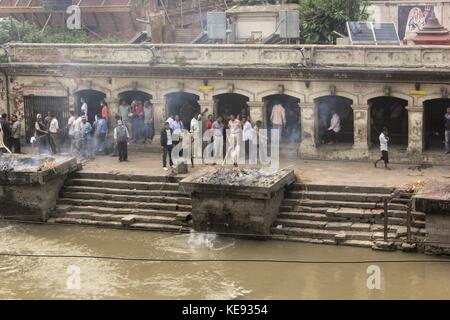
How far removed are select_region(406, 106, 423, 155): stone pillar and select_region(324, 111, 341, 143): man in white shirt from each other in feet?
8.38

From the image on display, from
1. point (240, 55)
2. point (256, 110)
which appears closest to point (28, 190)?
point (256, 110)

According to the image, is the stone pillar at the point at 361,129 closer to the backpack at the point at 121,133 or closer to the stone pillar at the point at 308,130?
the stone pillar at the point at 308,130

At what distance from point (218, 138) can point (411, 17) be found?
14766mm

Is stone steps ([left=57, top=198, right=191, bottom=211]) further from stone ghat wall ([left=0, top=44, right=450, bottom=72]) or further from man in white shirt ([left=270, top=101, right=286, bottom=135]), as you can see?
stone ghat wall ([left=0, top=44, right=450, bottom=72])

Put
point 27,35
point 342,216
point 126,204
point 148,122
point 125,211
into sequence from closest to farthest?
point 342,216
point 125,211
point 126,204
point 148,122
point 27,35

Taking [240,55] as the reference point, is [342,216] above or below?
below

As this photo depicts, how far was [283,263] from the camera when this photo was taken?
19734 mm

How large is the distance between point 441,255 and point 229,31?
573 inches

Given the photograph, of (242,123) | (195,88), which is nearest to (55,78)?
(195,88)

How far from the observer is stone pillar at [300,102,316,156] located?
88.2 ft

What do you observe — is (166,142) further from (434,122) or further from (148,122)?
(434,122)

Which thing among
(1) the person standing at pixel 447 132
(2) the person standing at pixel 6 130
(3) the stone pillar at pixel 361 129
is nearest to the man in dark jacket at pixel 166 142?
(2) the person standing at pixel 6 130

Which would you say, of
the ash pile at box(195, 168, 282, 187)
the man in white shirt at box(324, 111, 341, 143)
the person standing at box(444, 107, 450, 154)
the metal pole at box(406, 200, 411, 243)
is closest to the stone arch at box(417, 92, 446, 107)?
the person standing at box(444, 107, 450, 154)

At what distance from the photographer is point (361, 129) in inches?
1041
